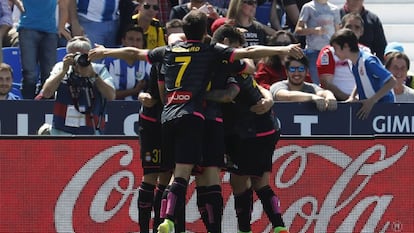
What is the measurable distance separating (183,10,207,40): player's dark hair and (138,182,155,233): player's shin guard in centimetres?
148

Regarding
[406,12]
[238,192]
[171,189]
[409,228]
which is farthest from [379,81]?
[406,12]

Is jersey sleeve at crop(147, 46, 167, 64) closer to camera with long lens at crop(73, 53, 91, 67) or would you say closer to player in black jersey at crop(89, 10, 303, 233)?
player in black jersey at crop(89, 10, 303, 233)

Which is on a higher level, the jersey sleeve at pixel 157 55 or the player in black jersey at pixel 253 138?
the jersey sleeve at pixel 157 55

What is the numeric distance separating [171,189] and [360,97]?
131 inches

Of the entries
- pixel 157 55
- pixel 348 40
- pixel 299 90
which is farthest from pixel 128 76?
pixel 157 55

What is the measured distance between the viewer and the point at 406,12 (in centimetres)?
1705

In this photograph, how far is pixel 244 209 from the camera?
35.2 ft

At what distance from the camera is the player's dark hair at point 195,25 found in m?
10.0

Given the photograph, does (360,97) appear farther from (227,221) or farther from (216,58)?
(216,58)

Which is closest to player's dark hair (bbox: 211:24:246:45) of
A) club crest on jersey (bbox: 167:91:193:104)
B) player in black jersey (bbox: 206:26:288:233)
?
player in black jersey (bbox: 206:26:288:233)

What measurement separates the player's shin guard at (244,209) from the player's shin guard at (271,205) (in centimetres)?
15

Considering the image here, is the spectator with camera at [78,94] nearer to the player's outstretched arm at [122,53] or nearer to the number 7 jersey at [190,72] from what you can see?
the player's outstretched arm at [122,53]

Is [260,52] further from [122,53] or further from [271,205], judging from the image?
[271,205]

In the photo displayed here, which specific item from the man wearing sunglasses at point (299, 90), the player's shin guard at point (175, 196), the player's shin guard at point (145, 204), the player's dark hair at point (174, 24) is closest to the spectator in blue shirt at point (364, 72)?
the man wearing sunglasses at point (299, 90)
